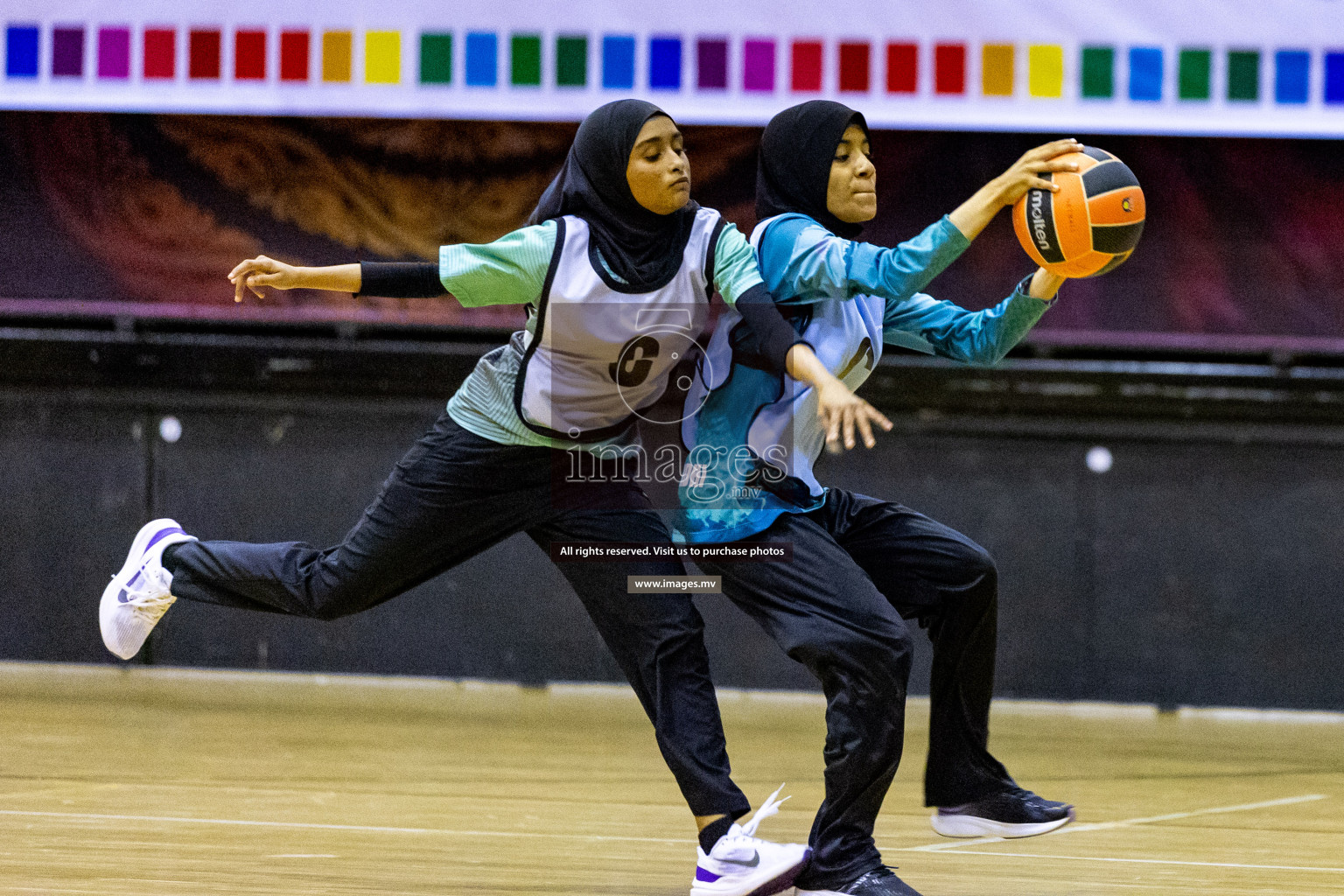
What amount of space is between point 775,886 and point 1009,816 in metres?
0.56

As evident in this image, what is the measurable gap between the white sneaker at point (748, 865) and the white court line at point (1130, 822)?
73 centimetres

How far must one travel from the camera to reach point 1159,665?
234 inches

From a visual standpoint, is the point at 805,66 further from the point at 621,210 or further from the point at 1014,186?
the point at 1014,186

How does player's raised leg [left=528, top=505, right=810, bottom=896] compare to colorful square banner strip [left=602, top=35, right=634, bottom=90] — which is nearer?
player's raised leg [left=528, top=505, right=810, bottom=896]

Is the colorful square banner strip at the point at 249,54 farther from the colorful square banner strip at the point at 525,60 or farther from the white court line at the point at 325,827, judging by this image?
the white court line at the point at 325,827

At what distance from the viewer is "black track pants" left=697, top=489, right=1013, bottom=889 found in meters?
2.71

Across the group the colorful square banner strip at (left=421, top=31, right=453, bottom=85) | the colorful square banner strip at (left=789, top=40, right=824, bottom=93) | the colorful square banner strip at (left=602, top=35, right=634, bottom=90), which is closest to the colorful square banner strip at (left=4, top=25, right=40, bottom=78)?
the colorful square banner strip at (left=421, top=31, right=453, bottom=85)

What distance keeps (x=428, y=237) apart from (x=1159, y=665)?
10.8 feet

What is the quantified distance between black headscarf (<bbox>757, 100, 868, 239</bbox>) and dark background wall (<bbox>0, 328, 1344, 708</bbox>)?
3.07m

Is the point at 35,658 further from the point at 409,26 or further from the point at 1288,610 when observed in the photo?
the point at 1288,610

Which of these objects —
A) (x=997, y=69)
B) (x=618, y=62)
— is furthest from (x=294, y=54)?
(x=997, y=69)

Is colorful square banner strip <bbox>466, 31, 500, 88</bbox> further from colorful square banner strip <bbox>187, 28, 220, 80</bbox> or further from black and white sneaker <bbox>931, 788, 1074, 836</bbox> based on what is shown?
black and white sneaker <bbox>931, 788, 1074, 836</bbox>

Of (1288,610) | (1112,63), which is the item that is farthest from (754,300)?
(1288,610)

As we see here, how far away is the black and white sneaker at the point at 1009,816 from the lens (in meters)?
3.04
